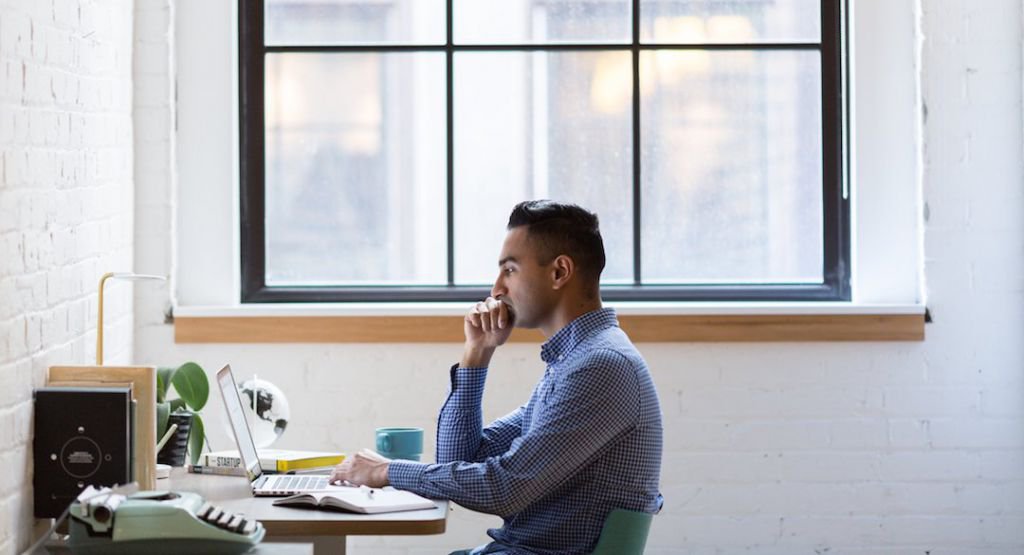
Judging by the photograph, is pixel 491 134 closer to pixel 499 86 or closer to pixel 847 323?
pixel 499 86

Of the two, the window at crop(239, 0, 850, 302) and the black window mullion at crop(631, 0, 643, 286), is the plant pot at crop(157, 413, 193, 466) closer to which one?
the window at crop(239, 0, 850, 302)

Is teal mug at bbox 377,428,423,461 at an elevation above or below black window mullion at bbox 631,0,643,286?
below

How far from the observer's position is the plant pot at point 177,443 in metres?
3.05

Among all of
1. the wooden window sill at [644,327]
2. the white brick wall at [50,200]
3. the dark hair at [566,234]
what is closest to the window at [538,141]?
the wooden window sill at [644,327]

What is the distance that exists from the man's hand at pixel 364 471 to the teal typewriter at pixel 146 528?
61 cm

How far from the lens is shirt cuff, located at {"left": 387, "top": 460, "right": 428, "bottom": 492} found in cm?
272

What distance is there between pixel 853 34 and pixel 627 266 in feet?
3.10

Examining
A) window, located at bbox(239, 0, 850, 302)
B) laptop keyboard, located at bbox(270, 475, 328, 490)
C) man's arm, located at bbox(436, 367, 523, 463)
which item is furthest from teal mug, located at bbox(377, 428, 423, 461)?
window, located at bbox(239, 0, 850, 302)

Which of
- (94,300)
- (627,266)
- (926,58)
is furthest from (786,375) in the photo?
(94,300)

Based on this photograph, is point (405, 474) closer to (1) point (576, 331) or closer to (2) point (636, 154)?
(1) point (576, 331)

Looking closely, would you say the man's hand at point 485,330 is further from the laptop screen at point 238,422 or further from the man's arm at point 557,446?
the laptop screen at point 238,422

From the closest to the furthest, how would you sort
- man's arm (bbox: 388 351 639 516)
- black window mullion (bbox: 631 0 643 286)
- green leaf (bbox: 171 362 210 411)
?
1. man's arm (bbox: 388 351 639 516)
2. green leaf (bbox: 171 362 210 411)
3. black window mullion (bbox: 631 0 643 286)

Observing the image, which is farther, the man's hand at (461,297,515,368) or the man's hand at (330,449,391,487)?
the man's hand at (461,297,515,368)

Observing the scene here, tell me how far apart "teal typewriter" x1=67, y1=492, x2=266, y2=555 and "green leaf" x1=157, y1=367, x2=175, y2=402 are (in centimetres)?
90
